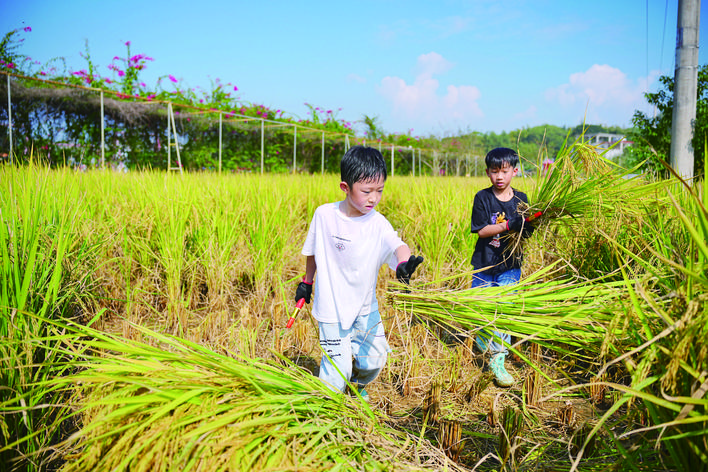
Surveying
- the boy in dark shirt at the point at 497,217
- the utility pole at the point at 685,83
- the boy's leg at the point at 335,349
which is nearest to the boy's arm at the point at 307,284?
the boy's leg at the point at 335,349

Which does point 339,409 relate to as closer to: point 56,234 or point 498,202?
point 56,234

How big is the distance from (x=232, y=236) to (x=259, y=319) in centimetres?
67

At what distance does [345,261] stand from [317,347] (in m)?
1.02

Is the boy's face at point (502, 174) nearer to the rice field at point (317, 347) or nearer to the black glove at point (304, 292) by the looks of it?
the rice field at point (317, 347)

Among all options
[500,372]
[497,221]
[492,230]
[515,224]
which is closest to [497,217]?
[497,221]

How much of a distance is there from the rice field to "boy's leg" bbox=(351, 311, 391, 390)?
0.12m

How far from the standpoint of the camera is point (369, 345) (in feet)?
6.48

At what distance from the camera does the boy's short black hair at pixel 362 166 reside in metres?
1.72

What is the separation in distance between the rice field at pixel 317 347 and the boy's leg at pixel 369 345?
4.6 inches

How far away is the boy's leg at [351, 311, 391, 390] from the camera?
193cm

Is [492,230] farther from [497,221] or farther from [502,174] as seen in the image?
[502,174]

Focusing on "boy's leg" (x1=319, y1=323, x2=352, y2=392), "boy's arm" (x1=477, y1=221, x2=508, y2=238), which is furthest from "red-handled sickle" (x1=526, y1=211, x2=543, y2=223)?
"boy's leg" (x1=319, y1=323, x2=352, y2=392)

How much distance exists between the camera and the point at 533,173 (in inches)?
101

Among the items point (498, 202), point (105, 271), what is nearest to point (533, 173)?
point (498, 202)
